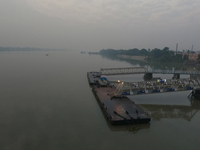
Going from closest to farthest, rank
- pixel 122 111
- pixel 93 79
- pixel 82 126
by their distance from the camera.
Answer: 1. pixel 82 126
2. pixel 122 111
3. pixel 93 79

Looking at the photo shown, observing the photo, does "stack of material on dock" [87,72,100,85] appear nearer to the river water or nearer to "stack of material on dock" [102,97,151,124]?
the river water

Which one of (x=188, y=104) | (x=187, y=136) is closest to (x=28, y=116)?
(x=187, y=136)

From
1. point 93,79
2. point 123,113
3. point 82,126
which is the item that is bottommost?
point 82,126

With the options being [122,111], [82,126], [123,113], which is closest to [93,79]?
[122,111]

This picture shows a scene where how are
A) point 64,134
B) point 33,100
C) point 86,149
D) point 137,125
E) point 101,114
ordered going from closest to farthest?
1. point 86,149
2. point 64,134
3. point 137,125
4. point 101,114
5. point 33,100

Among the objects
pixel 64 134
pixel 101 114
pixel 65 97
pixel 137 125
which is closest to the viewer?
pixel 64 134

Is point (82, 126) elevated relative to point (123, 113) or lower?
lower

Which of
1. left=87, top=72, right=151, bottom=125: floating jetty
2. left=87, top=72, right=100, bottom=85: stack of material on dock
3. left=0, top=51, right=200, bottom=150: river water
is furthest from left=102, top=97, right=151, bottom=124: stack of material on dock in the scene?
left=87, top=72, right=100, bottom=85: stack of material on dock

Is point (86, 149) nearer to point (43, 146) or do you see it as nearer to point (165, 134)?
point (43, 146)

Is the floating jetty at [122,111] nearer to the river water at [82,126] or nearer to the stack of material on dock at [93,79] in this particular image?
the river water at [82,126]

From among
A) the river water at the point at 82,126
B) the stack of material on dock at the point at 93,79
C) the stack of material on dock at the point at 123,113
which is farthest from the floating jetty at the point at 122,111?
the stack of material on dock at the point at 93,79

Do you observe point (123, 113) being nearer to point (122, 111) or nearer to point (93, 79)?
point (122, 111)
